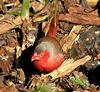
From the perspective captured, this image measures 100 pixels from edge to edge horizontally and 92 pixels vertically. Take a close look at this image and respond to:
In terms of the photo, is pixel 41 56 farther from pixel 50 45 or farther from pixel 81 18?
pixel 81 18

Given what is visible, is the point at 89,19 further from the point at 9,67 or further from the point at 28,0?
the point at 9,67

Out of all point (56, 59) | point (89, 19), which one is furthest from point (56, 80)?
point (89, 19)

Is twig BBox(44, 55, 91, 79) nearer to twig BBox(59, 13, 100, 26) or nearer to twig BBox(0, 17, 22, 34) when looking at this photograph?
twig BBox(59, 13, 100, 26)

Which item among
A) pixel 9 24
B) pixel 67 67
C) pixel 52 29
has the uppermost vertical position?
pixel 9 24

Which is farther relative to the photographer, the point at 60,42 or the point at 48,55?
the point at 60,42

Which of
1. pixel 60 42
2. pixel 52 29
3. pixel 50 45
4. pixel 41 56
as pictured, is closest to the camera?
pixel 41 56

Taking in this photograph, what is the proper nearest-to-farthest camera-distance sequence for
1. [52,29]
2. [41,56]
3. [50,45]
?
[41,56] < [50,45] < [52,29]

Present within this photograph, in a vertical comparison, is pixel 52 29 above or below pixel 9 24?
below

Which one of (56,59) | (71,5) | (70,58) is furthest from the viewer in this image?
(71,5)

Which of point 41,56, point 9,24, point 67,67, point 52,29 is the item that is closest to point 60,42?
point 52,29
